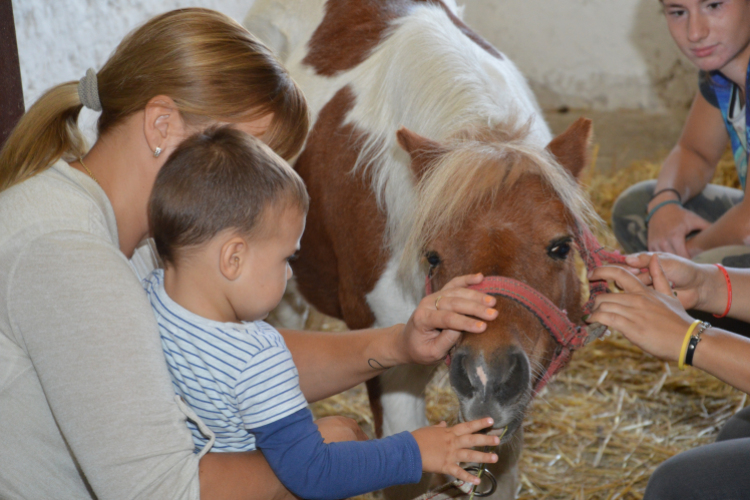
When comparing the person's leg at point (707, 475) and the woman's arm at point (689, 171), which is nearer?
the person's leg at point (707, 475)

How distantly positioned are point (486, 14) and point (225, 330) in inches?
219

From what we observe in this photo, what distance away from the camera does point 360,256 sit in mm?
1972

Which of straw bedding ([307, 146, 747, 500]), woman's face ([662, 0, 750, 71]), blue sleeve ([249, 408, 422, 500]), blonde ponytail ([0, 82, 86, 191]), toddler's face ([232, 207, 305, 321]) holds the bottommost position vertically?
straw bedding ([307, 146, 747, 500])

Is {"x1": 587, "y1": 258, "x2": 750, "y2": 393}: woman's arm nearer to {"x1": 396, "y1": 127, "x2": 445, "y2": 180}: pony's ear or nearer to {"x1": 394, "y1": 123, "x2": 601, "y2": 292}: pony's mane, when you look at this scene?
{"x1": 394, "y1": 123, "x2": 601, "y2": 292}: pony's mane

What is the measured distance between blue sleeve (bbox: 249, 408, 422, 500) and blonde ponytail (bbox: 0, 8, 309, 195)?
0.57m

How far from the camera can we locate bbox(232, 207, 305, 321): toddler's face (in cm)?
108

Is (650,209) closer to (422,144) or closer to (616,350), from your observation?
(616,350)

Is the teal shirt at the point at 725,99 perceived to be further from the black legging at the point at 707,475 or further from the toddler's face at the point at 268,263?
the toddler's face at the point at 268,263

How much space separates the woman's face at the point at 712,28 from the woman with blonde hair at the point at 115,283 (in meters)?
1.22

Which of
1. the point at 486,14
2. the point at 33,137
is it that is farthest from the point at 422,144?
the point at 486,14

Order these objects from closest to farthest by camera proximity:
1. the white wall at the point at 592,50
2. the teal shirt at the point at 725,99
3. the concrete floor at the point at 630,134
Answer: the teal shirt at the point at 725,99 → the concrete floor at the point at 630,134 → the white wall at the point at 592,50

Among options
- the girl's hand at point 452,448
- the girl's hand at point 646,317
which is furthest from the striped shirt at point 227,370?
the girl's hand at point 646,317

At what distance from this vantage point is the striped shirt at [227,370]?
1.03m

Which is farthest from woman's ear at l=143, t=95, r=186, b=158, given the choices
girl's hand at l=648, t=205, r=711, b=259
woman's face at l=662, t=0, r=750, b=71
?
girl's hand at l=648, t=205, r=711, b=259
